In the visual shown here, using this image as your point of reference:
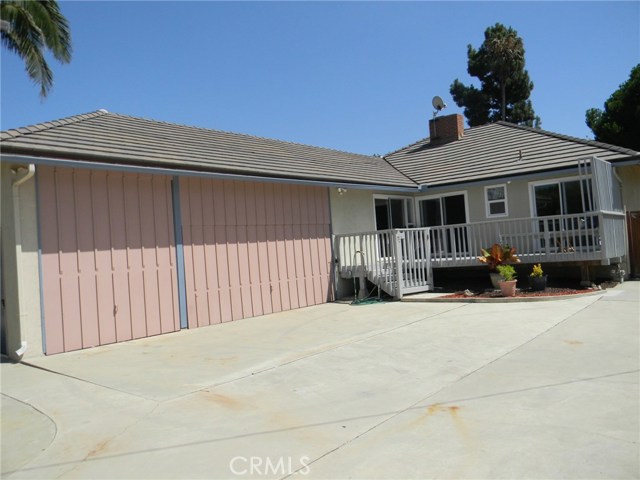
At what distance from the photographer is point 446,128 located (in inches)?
832

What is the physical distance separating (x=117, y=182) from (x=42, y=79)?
13878 millimetres

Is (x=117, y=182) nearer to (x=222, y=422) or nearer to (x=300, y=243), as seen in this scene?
(x=300, y=243)

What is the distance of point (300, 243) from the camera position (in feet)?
45.1

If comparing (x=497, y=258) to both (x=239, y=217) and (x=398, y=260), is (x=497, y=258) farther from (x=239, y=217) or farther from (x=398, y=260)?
(x=239, y=217)

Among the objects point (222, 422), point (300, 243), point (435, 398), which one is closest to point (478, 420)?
point (435, 398)

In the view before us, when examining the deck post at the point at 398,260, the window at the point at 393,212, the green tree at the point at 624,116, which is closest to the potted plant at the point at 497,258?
the deck post at the point at 398,260

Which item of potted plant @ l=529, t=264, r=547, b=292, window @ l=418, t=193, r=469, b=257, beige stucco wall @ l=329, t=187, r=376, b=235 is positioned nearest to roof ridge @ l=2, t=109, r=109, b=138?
beige stucco wall @ l=329, t=187, r=376, b=235

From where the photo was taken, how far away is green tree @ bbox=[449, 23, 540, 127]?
3869 centimetres

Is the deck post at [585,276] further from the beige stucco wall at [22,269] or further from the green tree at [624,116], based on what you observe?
the green tree at [624,116]

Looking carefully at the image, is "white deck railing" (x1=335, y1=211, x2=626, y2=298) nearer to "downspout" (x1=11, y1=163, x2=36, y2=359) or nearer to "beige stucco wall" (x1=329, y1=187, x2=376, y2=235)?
"beige stucco wall" (x1=329, y1=187, x2=376, y2=235)

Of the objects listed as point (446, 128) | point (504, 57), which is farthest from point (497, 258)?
point (504, 57)

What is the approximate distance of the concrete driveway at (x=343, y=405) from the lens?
4.06m

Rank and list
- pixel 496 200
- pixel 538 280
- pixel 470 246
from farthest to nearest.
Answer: pixel 496 200, pixel 470 246, pixel 538 280

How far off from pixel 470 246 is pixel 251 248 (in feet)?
21.6
